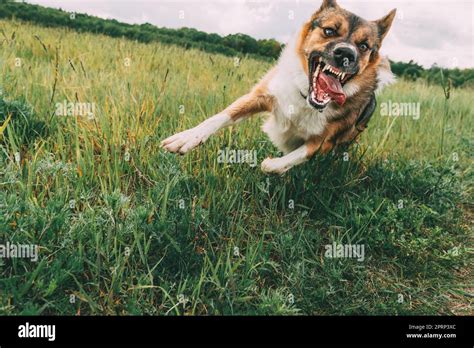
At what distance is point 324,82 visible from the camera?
363 cm

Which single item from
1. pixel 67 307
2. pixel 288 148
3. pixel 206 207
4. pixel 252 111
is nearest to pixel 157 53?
pixel 252 111

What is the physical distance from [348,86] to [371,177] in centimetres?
78

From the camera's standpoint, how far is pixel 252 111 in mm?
3783

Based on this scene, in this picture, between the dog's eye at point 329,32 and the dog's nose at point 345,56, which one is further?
the dog's eye at point 329,32

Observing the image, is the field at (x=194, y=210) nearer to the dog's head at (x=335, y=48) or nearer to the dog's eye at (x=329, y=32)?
the dog's head at (x=335, y=48)

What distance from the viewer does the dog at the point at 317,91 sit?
136 inches

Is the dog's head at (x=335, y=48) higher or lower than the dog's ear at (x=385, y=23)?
lower

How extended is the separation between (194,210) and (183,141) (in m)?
0.55

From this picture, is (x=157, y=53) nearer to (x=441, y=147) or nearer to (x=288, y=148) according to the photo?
(x=288, y=148)

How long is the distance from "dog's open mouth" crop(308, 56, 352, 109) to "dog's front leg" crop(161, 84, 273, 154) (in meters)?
0.43

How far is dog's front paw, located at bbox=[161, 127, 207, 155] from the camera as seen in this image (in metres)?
3.21
